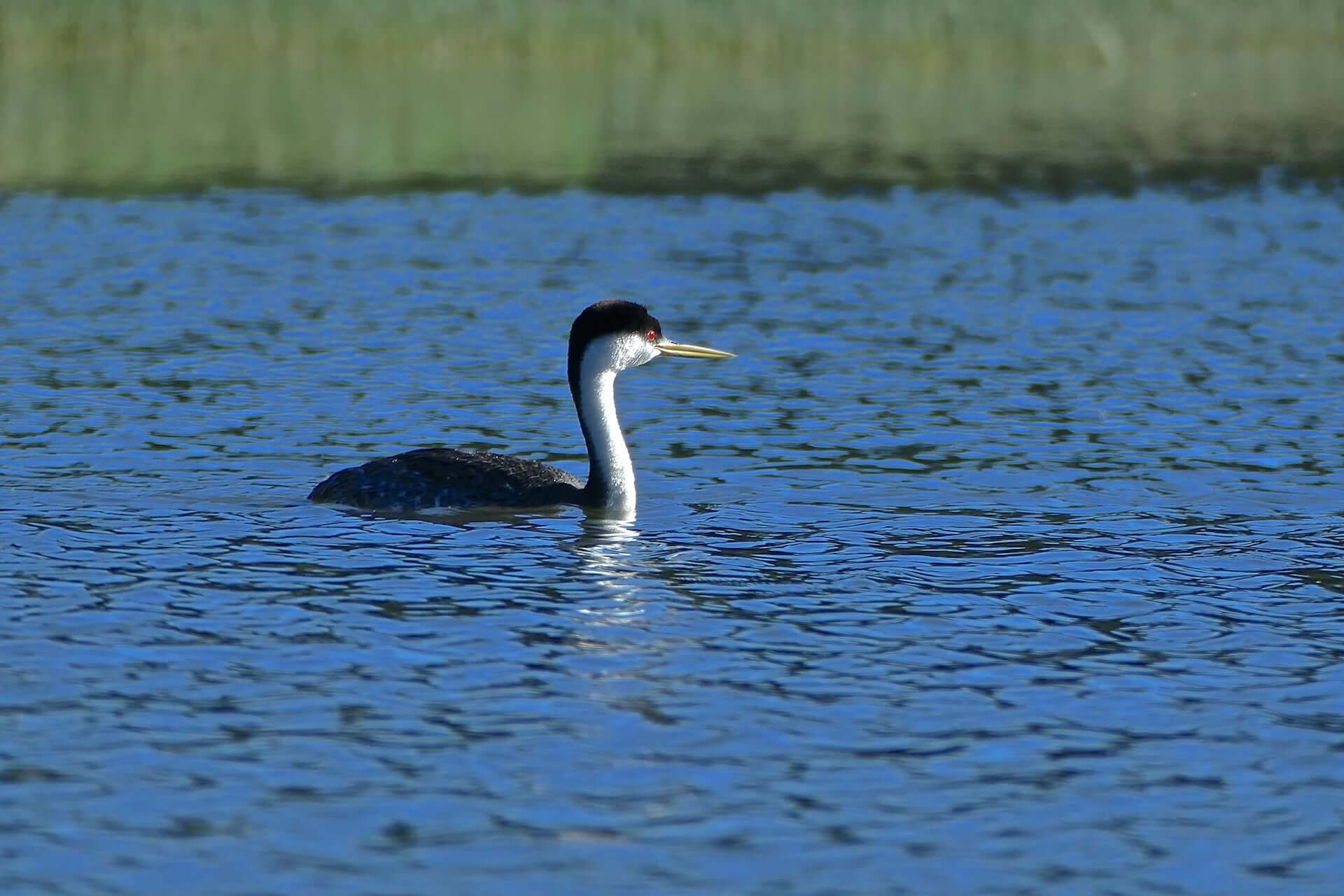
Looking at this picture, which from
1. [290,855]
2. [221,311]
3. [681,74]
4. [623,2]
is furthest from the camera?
[681,74]

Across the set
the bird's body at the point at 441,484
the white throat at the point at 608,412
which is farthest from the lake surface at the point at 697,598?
the white throat at the point at 608,412

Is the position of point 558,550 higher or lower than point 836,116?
lower

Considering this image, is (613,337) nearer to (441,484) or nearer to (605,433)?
(605,433)

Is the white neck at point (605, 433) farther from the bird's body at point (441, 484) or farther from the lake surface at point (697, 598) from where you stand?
the lake surface at point (697, 598)

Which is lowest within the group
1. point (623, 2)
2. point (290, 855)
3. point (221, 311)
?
point (290, 855)

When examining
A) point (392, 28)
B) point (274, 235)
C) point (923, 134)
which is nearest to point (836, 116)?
point (923, 134)

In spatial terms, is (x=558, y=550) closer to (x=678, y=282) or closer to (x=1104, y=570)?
(x=1104, y=570)

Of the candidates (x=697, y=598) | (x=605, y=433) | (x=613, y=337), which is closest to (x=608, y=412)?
(x=605, y=433)

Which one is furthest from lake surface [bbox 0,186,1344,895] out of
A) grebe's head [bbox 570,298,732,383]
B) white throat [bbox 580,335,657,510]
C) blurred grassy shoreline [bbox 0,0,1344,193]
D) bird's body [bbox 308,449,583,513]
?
blurred grassy shoreline [bbox 0,0,1344,193]

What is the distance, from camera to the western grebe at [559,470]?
48.2 feet

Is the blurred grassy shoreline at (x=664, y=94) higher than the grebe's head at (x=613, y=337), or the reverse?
the blurred grassy shoreline at (x=664, y=94)

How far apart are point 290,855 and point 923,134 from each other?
3527 cm

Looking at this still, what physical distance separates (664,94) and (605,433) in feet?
117

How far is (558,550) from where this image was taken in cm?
1375
